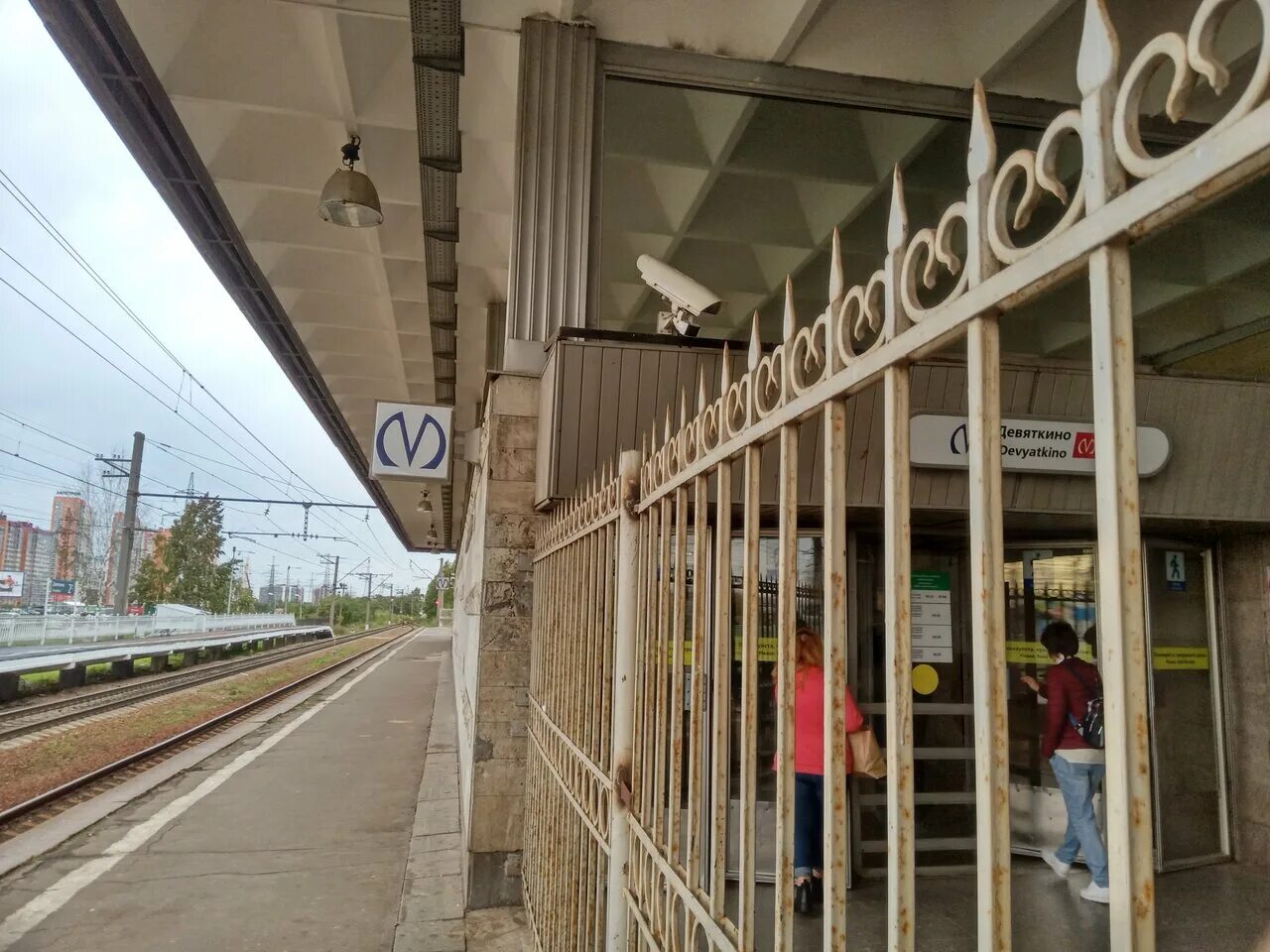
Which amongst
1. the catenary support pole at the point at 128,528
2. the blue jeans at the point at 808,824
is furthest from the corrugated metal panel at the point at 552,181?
the catenary support pole at the point at 128,528

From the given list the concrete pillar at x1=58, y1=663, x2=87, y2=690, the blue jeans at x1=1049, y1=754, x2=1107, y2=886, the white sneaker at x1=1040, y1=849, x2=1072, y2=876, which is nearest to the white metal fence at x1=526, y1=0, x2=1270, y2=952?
the blue jeans at x1=1049, y1=754, x2=1107, y2=886

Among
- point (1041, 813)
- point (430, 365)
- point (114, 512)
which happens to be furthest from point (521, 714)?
point (114, 512)

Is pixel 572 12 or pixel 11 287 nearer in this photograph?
pixel 572 12

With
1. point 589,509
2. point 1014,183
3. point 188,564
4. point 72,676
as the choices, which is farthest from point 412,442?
point 188,564

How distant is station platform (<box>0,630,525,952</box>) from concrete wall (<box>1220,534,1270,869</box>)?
195 inches

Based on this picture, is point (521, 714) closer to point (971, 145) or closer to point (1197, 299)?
point (971, 145)

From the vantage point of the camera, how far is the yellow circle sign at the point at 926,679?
5.59 meters

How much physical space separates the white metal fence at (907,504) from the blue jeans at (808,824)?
6.98 feet

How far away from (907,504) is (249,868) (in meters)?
6.42

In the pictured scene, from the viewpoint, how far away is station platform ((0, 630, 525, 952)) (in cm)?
478

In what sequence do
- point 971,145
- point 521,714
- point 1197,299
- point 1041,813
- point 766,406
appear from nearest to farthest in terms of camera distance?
point 971,145, point 766,406, point 521,714, point 1041,813, point 1197,299

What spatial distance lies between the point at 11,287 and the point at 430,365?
24.5 feet

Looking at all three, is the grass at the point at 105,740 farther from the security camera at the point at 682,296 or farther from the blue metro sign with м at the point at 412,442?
the security camera at the point at 682,296

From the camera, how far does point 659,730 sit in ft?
7.21
